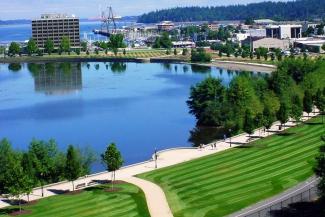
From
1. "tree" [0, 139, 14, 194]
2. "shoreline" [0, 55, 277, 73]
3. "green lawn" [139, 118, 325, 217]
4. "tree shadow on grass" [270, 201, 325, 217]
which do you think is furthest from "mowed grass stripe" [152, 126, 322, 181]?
"shoreline" [0, 55, 277, 73]

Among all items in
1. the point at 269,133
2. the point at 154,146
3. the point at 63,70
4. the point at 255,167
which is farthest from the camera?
the point at 63,70

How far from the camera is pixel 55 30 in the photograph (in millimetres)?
198125

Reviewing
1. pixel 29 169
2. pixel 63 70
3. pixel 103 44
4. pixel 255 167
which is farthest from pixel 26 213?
pixel 103 44

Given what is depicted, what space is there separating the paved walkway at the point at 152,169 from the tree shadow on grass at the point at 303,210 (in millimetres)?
5816

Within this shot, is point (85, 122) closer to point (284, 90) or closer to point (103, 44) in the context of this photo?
point (284, 90)

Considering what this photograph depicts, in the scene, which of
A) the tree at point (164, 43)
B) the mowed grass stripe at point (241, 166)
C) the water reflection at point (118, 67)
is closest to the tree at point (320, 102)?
the mowed grass stripe at point (241, 166)

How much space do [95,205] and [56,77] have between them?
93896mm

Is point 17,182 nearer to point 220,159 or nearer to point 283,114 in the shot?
point 220,159

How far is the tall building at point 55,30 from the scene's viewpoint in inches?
7697

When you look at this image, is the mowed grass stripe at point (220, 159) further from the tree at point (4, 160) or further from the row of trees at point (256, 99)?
the tree at point (4, 160)

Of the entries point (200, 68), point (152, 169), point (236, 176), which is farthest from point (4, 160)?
point (200, 68)

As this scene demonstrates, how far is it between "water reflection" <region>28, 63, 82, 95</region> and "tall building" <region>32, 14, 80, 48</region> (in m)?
38.1

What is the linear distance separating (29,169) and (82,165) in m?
6.35

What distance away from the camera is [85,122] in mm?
76438
